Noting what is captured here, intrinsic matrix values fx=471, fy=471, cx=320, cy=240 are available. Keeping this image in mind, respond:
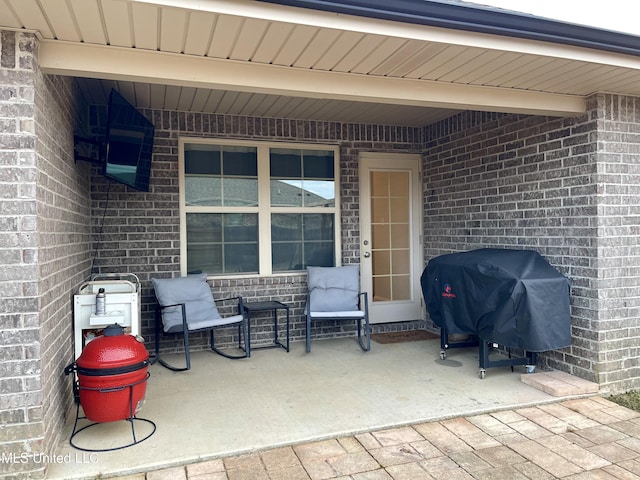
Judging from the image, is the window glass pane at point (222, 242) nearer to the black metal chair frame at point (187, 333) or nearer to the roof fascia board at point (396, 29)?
the black metal chair frame at point (187, 333)

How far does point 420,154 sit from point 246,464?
4.30 m

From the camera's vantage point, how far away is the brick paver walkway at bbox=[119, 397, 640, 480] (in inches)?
96.7

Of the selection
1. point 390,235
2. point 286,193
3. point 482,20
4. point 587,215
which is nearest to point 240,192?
point 286,193

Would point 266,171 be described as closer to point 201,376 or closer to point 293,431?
point 201,376

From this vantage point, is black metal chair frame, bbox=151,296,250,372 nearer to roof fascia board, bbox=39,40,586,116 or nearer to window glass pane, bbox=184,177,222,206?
window glass pane, bbox=184,177,222,206

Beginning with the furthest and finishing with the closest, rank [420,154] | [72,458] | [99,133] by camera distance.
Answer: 1. [420,154]
2. [99,133]
3. [72,458]

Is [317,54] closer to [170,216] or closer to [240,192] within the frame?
[240,192]

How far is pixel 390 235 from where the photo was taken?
5.77 meters

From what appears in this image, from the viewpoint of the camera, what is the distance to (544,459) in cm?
261

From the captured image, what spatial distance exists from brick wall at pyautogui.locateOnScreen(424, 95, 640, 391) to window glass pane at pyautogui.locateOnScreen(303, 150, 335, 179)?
1.87m

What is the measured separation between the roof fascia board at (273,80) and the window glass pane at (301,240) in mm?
2186

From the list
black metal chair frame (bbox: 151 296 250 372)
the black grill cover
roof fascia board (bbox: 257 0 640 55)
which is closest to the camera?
roof fascia board (bbox: 257 0 640 55)

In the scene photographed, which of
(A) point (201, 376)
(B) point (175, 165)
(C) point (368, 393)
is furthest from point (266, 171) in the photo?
(C) point (368, 393)

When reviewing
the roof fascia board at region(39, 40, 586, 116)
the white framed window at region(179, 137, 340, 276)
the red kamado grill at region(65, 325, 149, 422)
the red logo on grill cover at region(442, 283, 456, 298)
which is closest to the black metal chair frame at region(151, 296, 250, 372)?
the white framed window at region(179, 137, 340, 276)
